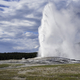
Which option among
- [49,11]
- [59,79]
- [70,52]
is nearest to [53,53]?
[70,52]

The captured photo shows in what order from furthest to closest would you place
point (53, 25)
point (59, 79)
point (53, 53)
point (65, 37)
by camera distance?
point (65, 37)
point (53, 25)
point (53, 53)
point (59, 79)

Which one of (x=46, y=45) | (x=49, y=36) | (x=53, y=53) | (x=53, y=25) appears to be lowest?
(x=53, y=53)

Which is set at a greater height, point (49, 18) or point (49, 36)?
point (49, 18)

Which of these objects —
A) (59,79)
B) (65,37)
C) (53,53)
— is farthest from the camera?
(65,37)

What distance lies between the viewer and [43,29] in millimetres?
81625

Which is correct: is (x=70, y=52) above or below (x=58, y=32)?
below

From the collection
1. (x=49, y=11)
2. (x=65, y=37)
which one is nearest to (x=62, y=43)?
(x=65, y=37)

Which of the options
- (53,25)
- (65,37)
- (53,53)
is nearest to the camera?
(53,53)

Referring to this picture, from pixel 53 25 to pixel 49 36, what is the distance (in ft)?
24.3

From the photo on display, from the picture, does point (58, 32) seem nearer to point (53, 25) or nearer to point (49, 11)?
point (53, 25)

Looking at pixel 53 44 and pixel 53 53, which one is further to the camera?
pixel 53 44

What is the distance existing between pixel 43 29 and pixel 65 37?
749 inches

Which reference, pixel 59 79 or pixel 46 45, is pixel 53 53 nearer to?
pixel 46 45

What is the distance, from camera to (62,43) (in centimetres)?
8912
